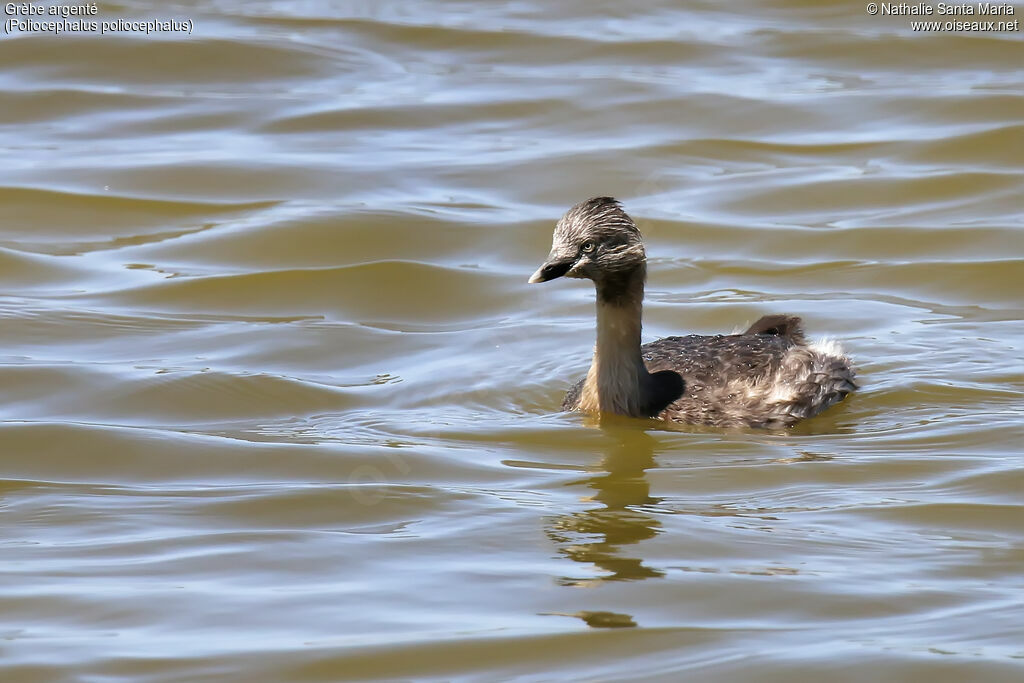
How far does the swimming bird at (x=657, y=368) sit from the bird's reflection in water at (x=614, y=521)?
514mm

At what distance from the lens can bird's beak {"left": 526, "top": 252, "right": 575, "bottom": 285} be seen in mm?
9273

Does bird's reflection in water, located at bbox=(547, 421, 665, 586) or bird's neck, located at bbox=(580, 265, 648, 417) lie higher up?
bird's neck, located at bbox=(580, 265, 648, 417)

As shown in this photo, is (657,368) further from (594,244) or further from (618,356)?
(594,244)

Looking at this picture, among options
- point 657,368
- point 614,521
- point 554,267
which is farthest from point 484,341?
point 614,521

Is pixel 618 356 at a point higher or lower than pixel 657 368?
higher

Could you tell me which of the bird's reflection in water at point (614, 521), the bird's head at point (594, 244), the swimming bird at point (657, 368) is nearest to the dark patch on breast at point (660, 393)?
the swimming bird at point (657, 368)

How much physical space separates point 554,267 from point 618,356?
0.84 m

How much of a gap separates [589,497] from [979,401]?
2908 millimetres

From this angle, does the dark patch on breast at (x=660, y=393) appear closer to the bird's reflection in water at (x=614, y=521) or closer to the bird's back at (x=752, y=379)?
the bird's back at (x=752, y=379)

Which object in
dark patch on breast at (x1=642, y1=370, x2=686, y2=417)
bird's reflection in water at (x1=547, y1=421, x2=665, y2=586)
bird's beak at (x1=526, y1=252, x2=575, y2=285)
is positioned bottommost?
bird's reflection in water at (x1=547, y1=421, x2=665, y2=586)

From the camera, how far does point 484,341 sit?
11641 mm

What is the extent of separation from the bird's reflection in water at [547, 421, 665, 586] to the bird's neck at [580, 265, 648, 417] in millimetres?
465

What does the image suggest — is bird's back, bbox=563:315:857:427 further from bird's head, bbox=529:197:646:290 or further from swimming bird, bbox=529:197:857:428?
bird's head, bbox=529:197:646:290

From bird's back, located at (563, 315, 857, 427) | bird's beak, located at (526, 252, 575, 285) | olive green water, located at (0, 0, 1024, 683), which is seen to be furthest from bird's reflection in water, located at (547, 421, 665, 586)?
bird's beak, located at (526, 252, 575, 285)
